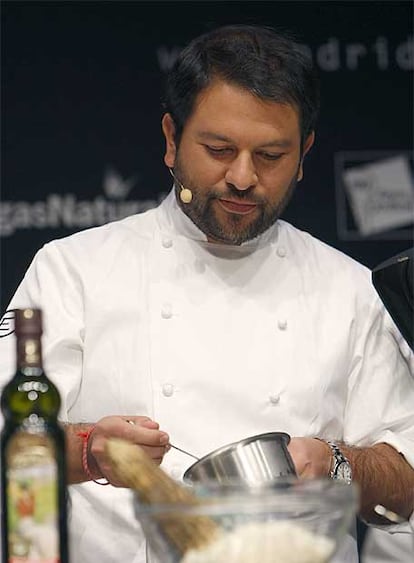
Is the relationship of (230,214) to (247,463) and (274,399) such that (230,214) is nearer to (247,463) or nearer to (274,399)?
(274,399)

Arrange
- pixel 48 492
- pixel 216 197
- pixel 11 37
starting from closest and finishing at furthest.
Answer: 1. pixel 48 492
2. pixel 216 197
3. pixel 11 37

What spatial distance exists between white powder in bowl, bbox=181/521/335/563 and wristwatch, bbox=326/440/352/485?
0.71m

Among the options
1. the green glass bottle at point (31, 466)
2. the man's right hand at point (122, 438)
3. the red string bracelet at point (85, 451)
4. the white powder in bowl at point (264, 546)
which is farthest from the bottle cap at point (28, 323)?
the red string bracelet at point (85, 451)

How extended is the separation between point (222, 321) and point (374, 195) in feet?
3.56

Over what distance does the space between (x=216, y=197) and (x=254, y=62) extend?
0.22m

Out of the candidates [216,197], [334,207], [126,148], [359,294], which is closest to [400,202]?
[334,207]

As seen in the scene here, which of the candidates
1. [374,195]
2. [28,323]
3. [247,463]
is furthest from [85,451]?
[374,195]

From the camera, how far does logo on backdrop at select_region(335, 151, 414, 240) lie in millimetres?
3170

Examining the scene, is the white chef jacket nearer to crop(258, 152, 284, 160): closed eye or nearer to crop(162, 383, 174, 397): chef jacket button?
crop(162, 383, 174, 397): chef jacket button

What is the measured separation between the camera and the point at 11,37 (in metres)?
3.12

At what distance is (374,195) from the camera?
3168 mm

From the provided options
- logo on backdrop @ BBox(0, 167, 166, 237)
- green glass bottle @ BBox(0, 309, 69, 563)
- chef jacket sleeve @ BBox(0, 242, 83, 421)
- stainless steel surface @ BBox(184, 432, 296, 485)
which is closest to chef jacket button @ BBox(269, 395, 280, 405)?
chef jacket sleeve @ BBox(0, 242, 83, 421)

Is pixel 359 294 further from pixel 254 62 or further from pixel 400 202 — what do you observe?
pixel 400 202

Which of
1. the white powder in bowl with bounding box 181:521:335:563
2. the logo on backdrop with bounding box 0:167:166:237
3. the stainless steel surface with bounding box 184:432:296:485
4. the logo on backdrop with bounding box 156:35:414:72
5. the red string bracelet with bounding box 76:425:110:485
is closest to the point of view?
the white powder in bowl with bounding box 181:521:335:563
